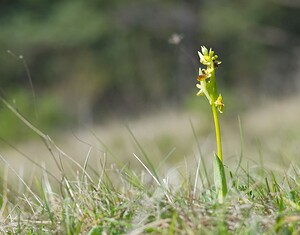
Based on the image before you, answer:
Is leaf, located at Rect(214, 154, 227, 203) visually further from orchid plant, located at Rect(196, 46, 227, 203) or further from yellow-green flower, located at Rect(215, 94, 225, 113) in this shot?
yellow-green flower, located at Rect(215, 94, 225, 113)

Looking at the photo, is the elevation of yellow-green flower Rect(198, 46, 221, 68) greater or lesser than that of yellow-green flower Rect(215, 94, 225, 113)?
greater

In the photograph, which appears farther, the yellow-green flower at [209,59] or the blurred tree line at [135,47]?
the blurred tree line at [135,47]

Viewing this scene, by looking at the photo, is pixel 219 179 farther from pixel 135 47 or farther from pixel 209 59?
pixel 135 47

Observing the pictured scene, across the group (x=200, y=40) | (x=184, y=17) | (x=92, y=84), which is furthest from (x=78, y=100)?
(x=184, y=17)

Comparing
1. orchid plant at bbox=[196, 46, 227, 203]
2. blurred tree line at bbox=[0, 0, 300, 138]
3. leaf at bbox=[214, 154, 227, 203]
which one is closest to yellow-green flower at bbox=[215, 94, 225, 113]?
orchid plant at bbox=[196, 46, 227, 203]

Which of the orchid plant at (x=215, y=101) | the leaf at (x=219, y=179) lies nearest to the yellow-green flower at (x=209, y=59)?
the orchid plant at (x=215, y=101)

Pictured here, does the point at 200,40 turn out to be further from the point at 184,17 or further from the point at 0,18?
the point at 0,18

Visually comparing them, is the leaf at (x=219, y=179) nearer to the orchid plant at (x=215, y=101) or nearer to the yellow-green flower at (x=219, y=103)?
the orchid plant at (x=215, y=101)

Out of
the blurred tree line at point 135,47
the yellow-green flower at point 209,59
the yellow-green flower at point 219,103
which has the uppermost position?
the yellow-green flower at point 209,59

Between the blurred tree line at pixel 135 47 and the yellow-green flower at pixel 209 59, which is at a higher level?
the yellow-green flower at pixel 209 59
